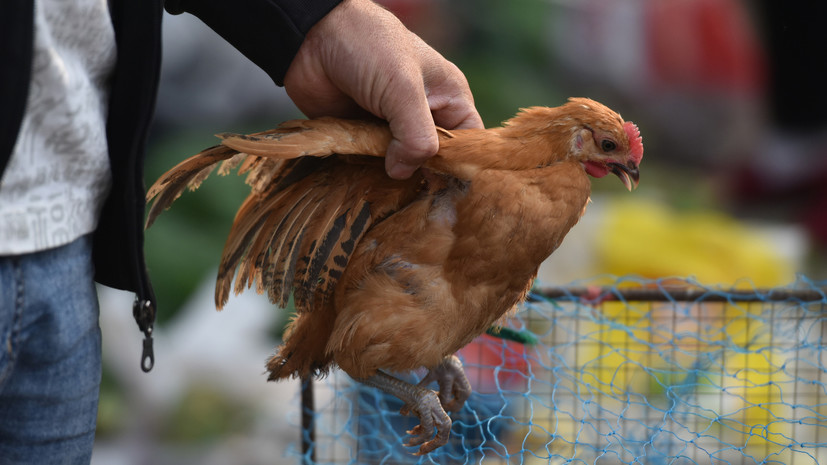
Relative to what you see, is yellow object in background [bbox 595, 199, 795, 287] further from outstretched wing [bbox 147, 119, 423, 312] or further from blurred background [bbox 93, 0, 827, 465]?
outstretched wing [bbox 147, 119, 423, 312]

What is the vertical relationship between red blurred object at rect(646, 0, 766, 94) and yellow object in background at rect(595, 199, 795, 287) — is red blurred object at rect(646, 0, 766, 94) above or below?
above

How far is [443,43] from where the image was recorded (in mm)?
4332

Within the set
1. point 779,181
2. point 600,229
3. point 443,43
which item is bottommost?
point 600,229

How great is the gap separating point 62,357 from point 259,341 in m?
1.86

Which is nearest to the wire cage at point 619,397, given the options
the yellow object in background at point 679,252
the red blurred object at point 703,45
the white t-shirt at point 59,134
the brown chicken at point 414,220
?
the brown chicken at point 414,220

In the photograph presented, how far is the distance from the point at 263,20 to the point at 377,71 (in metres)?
0.20

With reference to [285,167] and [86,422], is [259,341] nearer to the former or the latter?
[285,167]

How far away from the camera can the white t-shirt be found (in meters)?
0.94

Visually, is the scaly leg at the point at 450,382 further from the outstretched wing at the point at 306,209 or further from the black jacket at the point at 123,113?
the black jacket at the point at 123,113

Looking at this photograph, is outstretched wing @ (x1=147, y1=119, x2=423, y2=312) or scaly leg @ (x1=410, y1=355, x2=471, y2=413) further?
scaly leg @ (x1=410, y1=355, x2=471, y2=413)

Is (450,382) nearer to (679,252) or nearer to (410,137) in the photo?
(410,137)

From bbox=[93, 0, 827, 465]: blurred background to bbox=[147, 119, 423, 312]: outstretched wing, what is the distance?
722 millimetres

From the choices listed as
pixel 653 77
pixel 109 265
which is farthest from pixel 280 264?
pixel 653 77

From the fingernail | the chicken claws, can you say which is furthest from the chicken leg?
the fingernail
